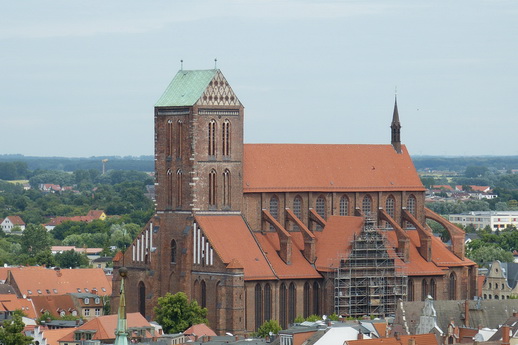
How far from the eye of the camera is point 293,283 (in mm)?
119312

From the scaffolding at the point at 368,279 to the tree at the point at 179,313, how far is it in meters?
9.98

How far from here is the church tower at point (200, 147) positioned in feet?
395

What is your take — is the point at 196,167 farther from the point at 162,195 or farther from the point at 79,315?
the point at 79,315

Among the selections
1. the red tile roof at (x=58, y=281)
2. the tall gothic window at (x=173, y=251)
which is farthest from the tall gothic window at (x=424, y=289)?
the red tile roof at (x=58, y=281)

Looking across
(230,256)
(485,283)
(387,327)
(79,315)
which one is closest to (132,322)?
(230,256)

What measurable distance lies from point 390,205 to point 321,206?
6479 millimetres

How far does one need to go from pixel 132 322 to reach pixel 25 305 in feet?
85.0

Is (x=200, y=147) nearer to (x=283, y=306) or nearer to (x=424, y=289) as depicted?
(x=283, y=306)

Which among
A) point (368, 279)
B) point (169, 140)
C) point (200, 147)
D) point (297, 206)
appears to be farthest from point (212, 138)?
point (368, 279)

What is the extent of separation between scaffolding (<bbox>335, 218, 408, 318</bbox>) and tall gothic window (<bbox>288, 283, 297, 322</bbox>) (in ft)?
9.48

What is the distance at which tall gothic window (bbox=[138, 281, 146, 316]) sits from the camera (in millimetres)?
123000

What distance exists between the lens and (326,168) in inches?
5059

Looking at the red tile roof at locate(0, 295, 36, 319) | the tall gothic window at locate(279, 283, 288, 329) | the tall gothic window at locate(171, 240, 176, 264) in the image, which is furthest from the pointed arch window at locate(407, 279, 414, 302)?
the red tile roof at locate(0, 295, 36, 319)

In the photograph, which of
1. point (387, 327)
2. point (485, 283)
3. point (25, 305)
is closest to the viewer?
point (387, 327)
